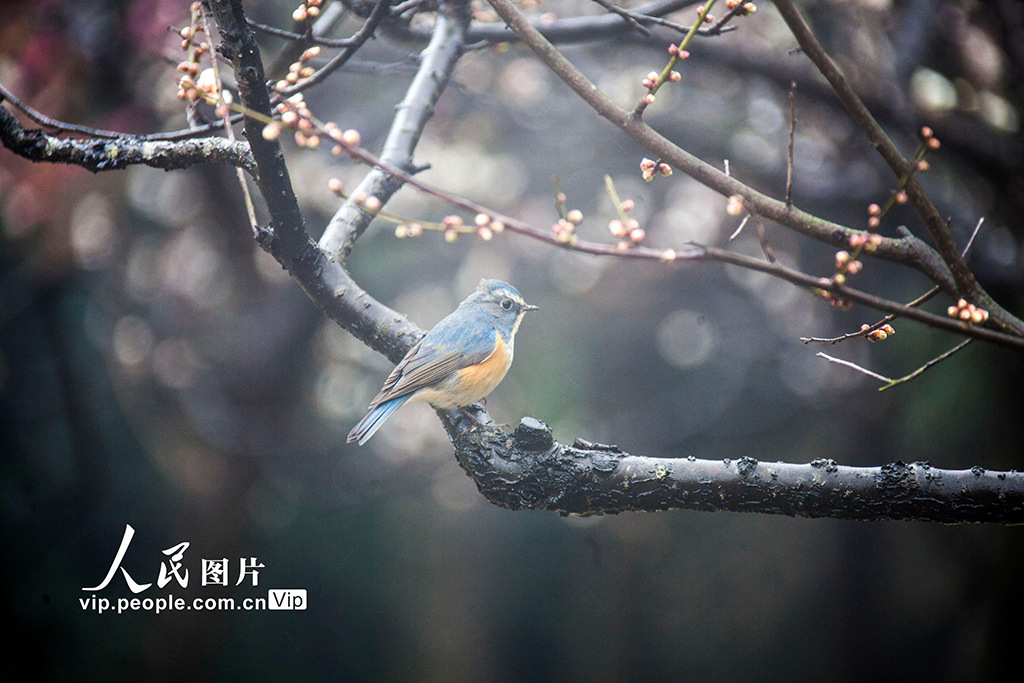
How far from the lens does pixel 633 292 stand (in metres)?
4.62

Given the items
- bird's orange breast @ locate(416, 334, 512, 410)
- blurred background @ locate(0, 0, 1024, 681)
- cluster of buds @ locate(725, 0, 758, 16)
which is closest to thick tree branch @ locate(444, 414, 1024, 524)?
bird's orange breast @ locate(416, 334, 512, 410)

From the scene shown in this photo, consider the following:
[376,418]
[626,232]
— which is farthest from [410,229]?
[376,418]

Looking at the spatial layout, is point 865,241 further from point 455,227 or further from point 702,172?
point 455,227

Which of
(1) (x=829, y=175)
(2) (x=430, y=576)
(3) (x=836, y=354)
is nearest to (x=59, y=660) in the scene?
(2) (x=430, y=576)

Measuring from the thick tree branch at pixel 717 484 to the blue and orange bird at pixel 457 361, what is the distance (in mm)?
315

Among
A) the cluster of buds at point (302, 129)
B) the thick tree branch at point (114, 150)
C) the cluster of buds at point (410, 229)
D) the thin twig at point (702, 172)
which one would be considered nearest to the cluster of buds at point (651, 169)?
the thin twig at point (702, 172)

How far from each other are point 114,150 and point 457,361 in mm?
1123

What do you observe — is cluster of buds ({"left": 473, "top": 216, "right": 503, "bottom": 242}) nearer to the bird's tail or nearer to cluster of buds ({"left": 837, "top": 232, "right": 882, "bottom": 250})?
cluster of buds ({"left": 837, "top": 232, "right": 882, "bottom": 250})

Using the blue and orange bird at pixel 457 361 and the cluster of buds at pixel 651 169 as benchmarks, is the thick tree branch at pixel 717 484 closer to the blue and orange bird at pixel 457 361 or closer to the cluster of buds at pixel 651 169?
the blue and orange bird at pixel 457 361

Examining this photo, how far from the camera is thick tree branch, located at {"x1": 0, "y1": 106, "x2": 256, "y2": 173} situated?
1697 millimetres

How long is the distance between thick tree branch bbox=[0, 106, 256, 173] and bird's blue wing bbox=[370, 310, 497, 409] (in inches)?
28.0

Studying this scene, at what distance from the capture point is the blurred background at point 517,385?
3.47m

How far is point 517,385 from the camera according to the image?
428 cm

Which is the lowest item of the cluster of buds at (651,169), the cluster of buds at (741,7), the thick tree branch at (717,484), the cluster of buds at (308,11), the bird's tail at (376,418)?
the thick tree branch at (717,484)
